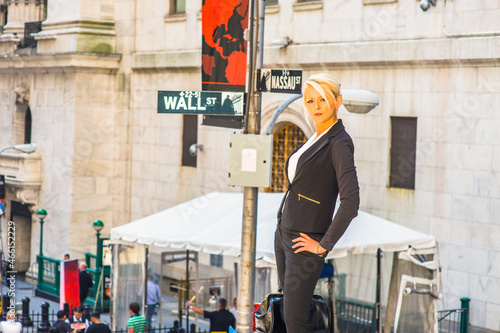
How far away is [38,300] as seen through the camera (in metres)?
24.0

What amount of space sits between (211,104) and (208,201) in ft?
23.5

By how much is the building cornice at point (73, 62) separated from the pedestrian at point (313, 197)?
21083 millimetres

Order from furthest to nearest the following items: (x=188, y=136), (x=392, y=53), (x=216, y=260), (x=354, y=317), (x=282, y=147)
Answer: (x=188, y=136)
(x=216, y=260)
(x=282, y=147)
(x=392, y=53)
(x=354, y=317)

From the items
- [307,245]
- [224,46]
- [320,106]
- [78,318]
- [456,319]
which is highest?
[224,46]

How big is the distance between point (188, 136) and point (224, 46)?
15087mm

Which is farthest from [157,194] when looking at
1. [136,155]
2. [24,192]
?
[24,192]

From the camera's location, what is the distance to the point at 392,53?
17750 mm

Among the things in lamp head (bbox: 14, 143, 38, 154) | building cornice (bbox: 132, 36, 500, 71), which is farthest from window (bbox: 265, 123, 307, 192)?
lamp head (bbox: 14, 143, 38, 154)

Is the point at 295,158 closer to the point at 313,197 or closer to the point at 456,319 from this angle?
the point at 313,197

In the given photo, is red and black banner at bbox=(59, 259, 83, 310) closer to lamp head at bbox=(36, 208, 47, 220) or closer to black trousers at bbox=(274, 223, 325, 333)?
Answer: lamp head at bbox=(36, 208, 47, 220)

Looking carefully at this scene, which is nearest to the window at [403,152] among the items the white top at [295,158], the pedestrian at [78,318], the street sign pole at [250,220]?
the pedestrian at [78,318]

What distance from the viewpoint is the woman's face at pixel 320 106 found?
5.28 m

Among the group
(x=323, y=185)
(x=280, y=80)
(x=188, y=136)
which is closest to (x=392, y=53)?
(x=188, y=136)

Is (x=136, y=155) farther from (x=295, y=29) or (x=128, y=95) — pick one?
(x=295, y=29)
